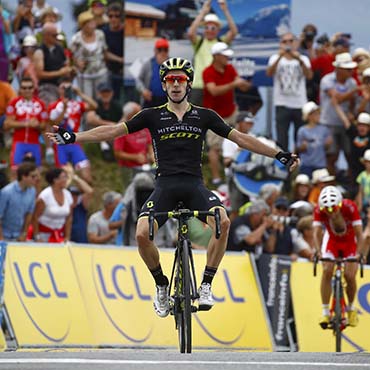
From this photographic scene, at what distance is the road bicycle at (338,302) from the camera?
16375 millimetres

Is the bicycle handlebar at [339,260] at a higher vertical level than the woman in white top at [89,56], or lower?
lower

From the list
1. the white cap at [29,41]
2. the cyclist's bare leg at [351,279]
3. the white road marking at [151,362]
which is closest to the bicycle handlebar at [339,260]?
the cyclist's bare leg at [351,279]

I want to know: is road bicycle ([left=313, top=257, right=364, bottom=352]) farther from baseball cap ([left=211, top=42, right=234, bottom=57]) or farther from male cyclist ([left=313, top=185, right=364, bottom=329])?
baseball cap ([left=211, top=42, right=234, bottom=57])

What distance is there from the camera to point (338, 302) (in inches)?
650

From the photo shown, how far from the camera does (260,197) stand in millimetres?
18438

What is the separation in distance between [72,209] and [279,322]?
10.2 ft

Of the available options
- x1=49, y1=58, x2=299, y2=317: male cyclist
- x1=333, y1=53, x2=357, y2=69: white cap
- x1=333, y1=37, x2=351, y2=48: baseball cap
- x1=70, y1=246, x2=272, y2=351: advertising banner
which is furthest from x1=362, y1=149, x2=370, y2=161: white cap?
x1=49, y1=58, x2=299, y2=317: male cyclist

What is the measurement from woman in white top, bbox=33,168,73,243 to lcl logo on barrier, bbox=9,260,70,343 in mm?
1220

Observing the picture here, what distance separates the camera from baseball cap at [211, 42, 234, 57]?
62.4 ft

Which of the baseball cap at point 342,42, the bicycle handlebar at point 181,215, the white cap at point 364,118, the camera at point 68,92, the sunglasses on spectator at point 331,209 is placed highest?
the baseball cap at point 342,42

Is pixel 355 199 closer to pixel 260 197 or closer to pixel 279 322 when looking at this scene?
pixel 260 197

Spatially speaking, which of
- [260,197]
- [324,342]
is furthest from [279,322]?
[260,197]

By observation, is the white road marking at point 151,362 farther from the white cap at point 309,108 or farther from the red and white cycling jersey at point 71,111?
the white cap at point 309,108

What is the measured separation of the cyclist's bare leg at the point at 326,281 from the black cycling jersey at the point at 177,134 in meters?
5.00
